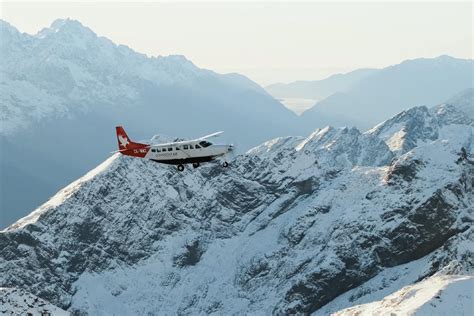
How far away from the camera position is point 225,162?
648 feet

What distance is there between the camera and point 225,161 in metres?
199

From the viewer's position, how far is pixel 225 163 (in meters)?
196

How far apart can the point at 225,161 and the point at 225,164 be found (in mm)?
4057

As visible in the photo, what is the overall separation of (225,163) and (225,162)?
3.76 ft

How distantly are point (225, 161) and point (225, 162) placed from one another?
1.76m

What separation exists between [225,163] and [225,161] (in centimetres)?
291

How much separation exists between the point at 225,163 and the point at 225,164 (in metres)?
1.15

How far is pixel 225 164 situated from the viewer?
19525 centimetres

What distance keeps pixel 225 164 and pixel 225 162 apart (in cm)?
229
